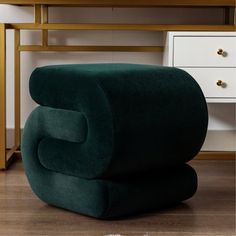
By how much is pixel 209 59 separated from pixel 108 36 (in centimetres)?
69

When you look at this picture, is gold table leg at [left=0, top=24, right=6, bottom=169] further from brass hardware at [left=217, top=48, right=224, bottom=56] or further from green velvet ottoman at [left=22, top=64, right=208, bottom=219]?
brass hardware at [left=217, top=48, right=224, bottom=56]

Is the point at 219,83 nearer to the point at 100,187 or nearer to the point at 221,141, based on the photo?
the point at 221,141

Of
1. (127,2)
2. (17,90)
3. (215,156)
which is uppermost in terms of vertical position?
(127,2)

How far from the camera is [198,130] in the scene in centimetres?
223

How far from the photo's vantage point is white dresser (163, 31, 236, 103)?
297 centimetres

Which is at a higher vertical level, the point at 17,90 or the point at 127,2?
the point at 127,2

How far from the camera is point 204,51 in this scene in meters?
2.99

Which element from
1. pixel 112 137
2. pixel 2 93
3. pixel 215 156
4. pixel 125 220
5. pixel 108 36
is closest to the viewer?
pixel 112 137

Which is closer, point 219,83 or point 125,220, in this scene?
point 125,220

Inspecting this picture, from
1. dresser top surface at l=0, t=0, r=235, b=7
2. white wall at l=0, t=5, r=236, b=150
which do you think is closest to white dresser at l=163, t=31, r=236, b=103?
dresser top surface at l=0, t=0, r=235, b=7

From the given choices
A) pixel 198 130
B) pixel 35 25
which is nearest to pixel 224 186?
pixel 198 130

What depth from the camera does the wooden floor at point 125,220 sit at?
201 centimetres

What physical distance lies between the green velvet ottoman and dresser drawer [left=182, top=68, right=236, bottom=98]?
2.39 ft

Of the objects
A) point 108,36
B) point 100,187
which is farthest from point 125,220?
point 108,36
